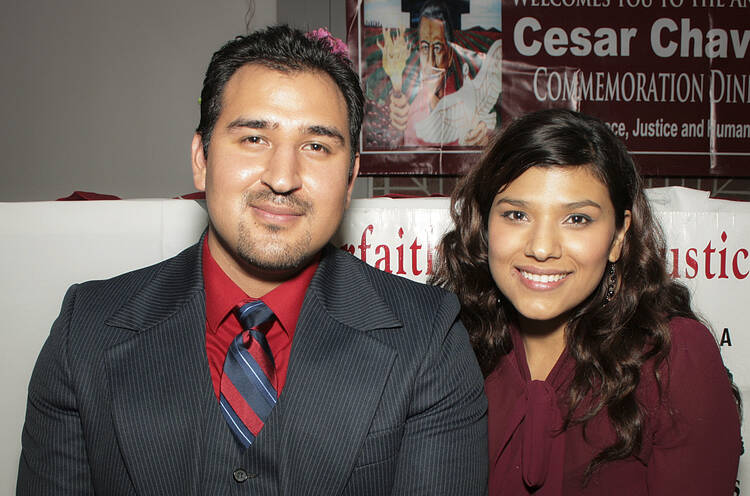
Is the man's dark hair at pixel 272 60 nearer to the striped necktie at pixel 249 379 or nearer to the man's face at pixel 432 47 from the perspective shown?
the striped necktie at pixel 249 379

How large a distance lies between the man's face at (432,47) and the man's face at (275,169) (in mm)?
1819

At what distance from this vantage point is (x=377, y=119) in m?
2.89

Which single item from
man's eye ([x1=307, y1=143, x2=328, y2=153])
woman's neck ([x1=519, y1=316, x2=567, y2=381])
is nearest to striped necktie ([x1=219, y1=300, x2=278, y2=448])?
man's eye ([x1=307, y1=143, x2=328, y2=153])

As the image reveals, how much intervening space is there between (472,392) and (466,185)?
59cm

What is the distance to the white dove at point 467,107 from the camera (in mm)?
2896

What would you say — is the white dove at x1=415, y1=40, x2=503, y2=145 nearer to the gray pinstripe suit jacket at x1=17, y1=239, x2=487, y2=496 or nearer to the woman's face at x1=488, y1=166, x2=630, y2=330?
the woman's face at x1=488, y1=166, x2=630, y2=330

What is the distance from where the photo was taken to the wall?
9.68 feet

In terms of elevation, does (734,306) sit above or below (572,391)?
above

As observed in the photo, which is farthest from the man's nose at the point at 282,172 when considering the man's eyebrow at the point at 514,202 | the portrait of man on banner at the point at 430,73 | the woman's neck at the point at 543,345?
the portrait of man on banner at the point at 430,73

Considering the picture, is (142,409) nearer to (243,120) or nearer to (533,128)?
(243,120)

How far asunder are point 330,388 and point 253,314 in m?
0.23

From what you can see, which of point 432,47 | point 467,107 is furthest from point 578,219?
point 432,47

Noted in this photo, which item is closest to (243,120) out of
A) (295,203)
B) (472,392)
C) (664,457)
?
(295,203)

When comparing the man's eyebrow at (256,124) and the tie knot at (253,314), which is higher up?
the man's eyebrow at (256,124)
